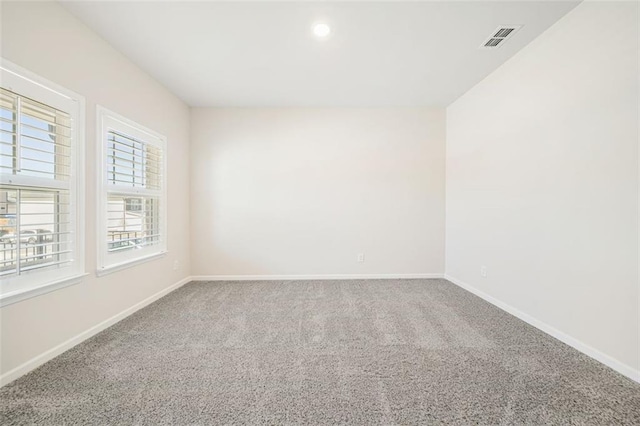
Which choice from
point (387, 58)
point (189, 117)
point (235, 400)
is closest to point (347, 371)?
point (235, 400)

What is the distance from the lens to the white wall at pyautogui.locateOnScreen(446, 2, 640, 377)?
1.75m

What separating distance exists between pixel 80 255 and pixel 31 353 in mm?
704

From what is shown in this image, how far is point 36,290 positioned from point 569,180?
402cm

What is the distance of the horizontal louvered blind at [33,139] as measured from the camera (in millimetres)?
1649

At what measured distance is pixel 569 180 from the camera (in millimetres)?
2119

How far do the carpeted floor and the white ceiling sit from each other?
2.61m

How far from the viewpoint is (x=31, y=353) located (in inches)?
69.4

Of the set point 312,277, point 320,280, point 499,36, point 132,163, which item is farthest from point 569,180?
point 132,163

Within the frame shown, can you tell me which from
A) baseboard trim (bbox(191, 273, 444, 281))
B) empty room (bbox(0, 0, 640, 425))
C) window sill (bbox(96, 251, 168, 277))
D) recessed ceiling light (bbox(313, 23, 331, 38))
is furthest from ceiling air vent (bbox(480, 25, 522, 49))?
window sill (bbox(96, 251, 168, 277))

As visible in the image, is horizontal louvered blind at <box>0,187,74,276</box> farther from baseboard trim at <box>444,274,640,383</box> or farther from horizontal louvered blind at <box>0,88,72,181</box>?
baseboard trim at <box>444,274,640,383</box>

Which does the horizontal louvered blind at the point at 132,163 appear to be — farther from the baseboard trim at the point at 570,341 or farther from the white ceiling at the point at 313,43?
the baseboard trim at the point at 570,341

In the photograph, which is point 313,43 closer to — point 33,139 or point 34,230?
point 33,139

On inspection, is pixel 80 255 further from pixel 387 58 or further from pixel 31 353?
pixel 387 58

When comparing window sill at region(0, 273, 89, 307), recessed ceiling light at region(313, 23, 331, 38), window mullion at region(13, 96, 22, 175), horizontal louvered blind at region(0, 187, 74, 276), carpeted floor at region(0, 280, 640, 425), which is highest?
recessed ceiling light at region(313, 23, 331, 38)
